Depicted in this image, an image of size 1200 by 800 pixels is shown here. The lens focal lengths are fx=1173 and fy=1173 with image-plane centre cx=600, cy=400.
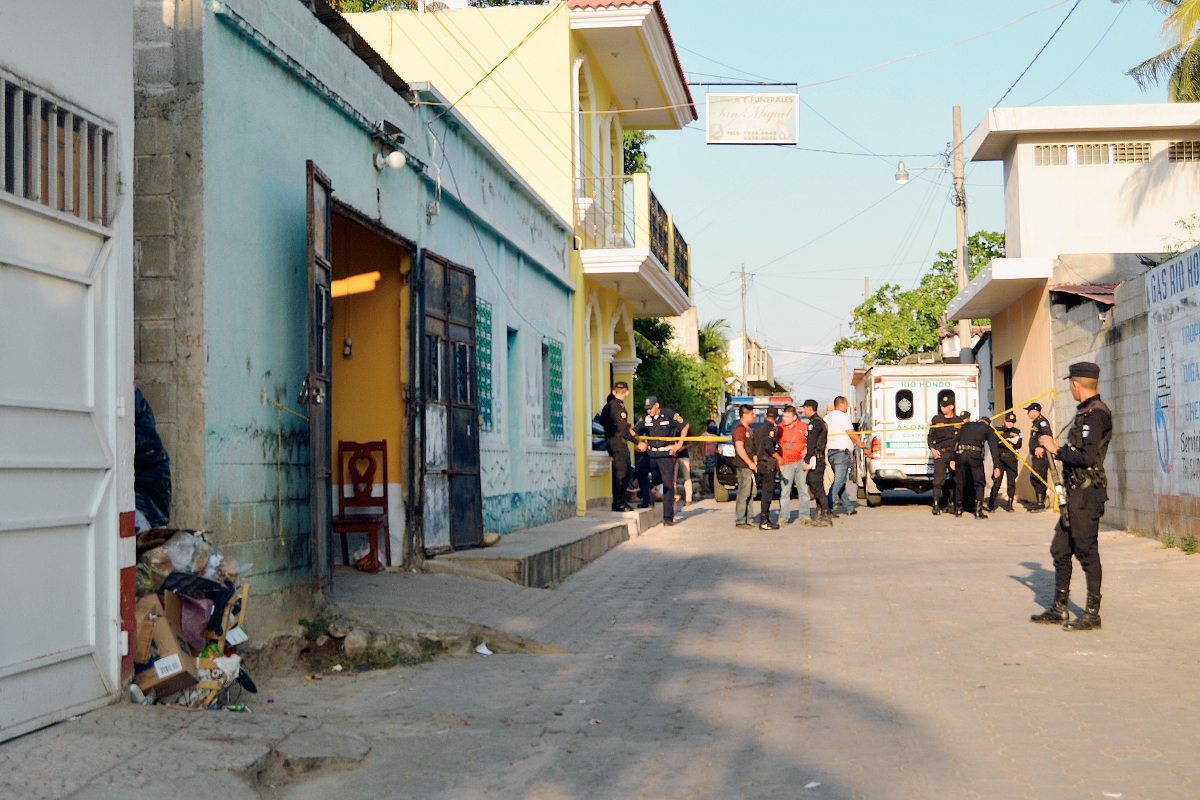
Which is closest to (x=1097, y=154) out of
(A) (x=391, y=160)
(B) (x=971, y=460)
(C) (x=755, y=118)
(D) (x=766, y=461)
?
(B) (x=971, y=460)

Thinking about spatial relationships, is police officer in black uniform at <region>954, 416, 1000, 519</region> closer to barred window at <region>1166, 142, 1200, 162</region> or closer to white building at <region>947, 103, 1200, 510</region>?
white building at <region>947, 103, 1200, 510</region>

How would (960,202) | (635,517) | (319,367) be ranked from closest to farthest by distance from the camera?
1. (319,367)
2. (635,517)
3. (960,202)

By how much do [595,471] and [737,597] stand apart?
8796mm

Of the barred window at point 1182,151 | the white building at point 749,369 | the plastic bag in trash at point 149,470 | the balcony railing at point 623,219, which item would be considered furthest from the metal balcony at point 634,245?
the white building at point 749,369

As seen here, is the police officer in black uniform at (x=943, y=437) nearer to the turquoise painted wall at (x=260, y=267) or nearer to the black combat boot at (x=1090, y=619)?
the black combat boot at (x=1090, y=619)

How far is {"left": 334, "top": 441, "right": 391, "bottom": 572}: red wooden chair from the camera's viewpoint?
34.7ft

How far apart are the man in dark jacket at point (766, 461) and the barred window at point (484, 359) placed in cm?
500

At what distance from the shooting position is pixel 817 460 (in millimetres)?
18188

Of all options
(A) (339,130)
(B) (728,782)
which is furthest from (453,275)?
(B) (728,782)

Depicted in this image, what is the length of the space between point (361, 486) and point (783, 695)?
5058 mm

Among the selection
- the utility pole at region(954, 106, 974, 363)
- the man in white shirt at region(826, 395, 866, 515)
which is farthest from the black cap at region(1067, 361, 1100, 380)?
the utility pole at region(954, 106, 974, 363)

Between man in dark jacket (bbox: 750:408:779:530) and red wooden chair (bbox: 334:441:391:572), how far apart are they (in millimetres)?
7831

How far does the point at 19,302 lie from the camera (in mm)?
5215

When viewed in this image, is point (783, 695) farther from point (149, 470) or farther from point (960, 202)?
point (960, 202)
